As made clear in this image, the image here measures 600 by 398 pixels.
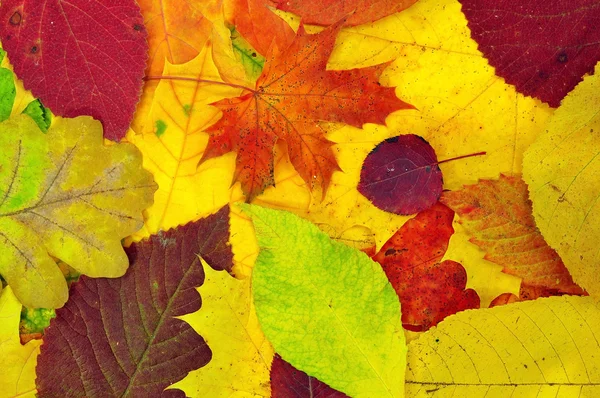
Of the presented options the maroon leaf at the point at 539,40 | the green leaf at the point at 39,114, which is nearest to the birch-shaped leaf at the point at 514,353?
the maroon leaf at the point at 539,40

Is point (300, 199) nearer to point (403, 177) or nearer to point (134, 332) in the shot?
point (403, 177)

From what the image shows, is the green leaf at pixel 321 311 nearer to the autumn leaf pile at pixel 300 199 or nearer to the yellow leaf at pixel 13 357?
the autumn leaf pile at pixel 300 199

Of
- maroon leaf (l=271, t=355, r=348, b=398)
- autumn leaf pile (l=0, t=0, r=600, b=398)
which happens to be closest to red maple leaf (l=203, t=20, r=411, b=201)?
autumn leaf pile (l=0, t=0, r=600, b=398)

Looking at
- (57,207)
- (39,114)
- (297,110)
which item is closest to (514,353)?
(297,110)

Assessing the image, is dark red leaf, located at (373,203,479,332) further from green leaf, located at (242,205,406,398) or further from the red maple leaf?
the red maple leaf

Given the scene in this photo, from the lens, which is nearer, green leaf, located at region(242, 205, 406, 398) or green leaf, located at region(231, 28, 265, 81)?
green leaf, located at region(242, 205, 406, 398)

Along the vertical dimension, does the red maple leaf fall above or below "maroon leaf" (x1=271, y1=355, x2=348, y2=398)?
above
